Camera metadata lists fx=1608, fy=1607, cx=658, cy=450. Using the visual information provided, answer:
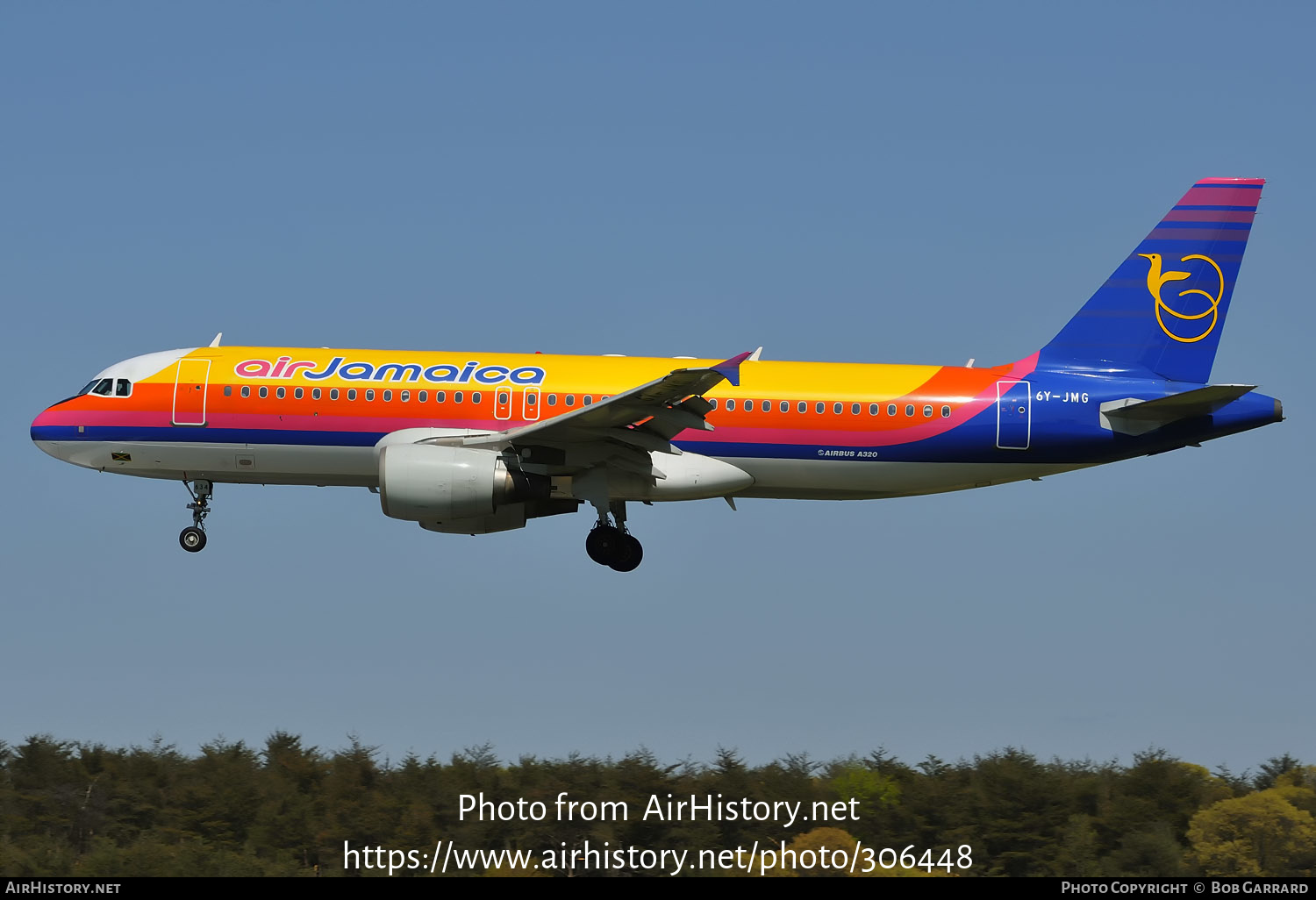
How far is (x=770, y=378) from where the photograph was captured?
34.1 m

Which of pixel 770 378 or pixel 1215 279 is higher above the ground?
pixel 1215 279

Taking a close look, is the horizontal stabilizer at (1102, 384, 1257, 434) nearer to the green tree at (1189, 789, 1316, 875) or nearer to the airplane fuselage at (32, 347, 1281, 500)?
the airplane fuselage at (32, 347, 1281, 500)

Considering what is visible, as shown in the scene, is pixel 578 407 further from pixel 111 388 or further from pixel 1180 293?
pixel 1180 293

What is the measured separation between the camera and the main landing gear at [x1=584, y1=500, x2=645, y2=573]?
34.7 metres

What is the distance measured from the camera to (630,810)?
3141 cm

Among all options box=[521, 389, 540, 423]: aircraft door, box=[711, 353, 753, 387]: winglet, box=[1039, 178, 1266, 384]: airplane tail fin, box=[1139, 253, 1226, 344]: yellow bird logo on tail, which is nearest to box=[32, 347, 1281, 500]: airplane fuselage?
box=[521, 389, 540, 423]: aircraft door

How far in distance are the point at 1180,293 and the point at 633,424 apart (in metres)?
13.0

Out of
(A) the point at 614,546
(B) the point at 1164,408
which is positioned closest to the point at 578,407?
(A) the point at 614,546

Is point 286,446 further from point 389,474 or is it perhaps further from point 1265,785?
point 1265,785

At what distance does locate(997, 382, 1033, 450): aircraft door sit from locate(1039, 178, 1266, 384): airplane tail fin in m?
1.48
